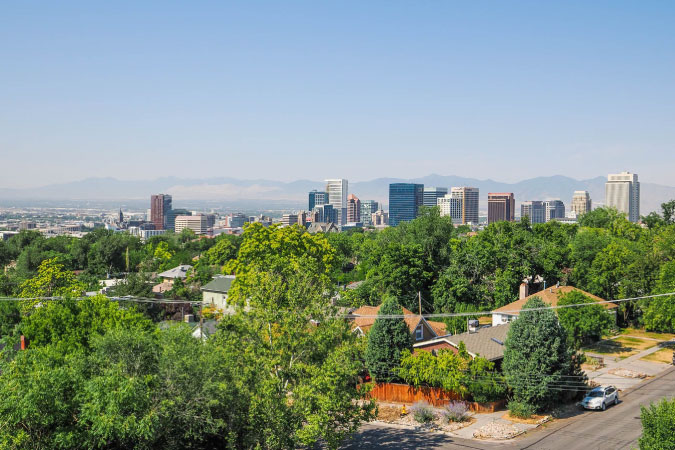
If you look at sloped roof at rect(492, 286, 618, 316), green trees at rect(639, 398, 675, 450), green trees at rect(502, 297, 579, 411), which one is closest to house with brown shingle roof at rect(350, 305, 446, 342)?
sloped roof at rect(492, 286, 618, 316)

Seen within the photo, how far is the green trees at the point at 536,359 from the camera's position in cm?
3400

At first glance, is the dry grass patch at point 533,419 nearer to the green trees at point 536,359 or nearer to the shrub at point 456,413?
the green trees at point 536,359

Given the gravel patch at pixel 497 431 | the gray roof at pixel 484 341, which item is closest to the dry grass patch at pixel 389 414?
the gravel patch at pixel 497 431

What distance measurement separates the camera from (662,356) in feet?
160

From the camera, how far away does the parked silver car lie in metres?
35.2

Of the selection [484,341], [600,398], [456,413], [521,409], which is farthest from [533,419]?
[484,341]

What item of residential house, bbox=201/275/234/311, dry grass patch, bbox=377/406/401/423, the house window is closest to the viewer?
dry grass patch, bbox=377/406/401/423

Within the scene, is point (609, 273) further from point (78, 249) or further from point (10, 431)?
point (78, 249)

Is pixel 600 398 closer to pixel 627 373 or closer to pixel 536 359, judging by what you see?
pixel 536 359

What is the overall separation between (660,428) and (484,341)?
25378 millimetres

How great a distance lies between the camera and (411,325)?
1845 inches

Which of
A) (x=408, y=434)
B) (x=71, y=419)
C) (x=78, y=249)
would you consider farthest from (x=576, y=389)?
(x=78, y=249)

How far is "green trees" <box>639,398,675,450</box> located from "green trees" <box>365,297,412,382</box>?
2126 centimetres

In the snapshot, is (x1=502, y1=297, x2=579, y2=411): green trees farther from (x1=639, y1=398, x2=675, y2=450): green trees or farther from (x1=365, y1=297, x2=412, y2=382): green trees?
(x1=639, y1=398, x2=675, y2=450): green trees
